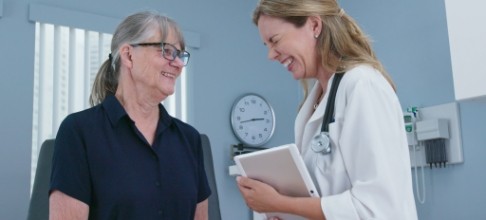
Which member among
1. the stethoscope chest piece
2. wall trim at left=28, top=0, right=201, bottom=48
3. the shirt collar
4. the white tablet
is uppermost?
wall trim at left=28, top=0, right=201, bottom=48

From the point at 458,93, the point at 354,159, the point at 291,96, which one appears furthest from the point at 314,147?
the point at 291,96

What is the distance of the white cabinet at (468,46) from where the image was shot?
6.59 ft

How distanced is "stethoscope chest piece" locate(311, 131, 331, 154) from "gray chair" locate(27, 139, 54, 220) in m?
0.90

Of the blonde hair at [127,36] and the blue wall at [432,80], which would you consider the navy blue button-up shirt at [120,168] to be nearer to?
the blonde hair at [127,36]

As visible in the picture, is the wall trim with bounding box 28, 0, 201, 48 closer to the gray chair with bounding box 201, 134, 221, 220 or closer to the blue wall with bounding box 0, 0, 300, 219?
the blue wall with bounding box 0, 0, 300, 219

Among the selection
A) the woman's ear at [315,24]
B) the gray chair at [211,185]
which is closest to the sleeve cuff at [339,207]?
the woman's ear at [315,24]

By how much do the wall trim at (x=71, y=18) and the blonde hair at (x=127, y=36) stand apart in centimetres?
138

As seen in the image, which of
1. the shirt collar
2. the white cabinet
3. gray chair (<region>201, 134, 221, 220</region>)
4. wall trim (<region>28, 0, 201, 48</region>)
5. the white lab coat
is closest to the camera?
the white lab coat

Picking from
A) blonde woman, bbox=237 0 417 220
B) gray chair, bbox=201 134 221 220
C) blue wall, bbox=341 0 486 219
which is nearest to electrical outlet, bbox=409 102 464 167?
blue wall, bbox=341 0 486 219

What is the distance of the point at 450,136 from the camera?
2449 millimetres

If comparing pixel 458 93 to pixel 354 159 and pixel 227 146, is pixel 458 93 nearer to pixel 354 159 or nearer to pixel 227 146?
pixel 354 159

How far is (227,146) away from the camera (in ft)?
11.1

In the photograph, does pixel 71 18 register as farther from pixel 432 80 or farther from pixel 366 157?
pixel 366 157

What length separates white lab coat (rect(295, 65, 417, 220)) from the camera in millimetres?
1092
